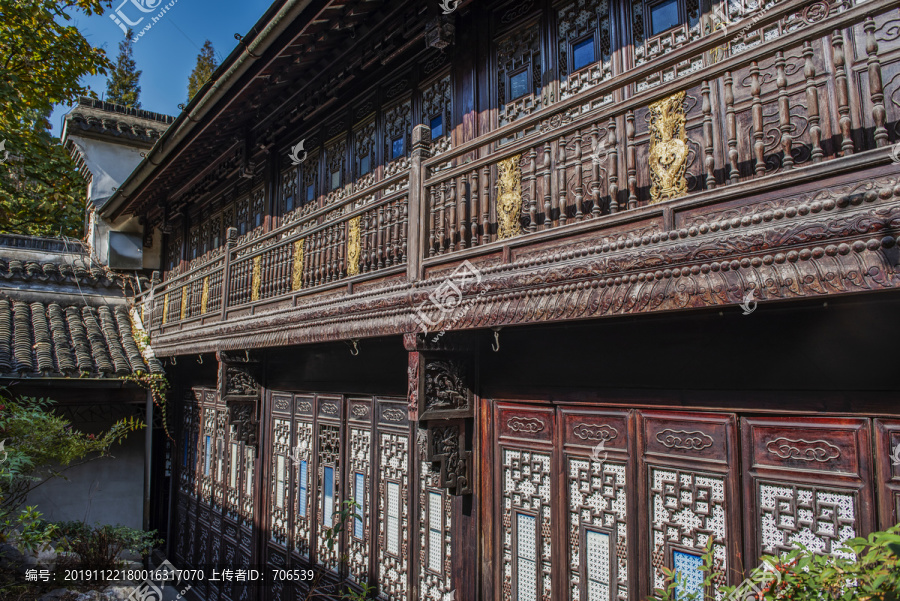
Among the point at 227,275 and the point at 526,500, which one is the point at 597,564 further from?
the point at 227,275

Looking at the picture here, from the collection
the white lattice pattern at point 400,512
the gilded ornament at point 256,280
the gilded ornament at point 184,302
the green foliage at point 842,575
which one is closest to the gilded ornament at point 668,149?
the green foliage at point 842,575

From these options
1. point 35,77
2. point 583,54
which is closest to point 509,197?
point 583,54

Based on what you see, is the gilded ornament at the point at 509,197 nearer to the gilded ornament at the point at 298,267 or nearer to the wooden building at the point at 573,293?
the wooden building at the point at 573,293

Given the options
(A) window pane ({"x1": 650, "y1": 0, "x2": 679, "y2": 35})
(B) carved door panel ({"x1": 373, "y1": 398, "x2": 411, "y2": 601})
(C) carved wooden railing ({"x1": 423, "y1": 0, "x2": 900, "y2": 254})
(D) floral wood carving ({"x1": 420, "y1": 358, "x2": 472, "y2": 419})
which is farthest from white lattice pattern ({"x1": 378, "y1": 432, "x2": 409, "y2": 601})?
(A) window pane ({"x1": 650, "y1": 0, "x2": 679, "y2": 35})

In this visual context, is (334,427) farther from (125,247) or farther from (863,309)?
(125,247)

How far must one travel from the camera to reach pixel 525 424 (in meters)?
4.29

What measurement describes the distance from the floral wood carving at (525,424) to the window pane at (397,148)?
3205 millimetres

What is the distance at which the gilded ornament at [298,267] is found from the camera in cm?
622

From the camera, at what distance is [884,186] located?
2092 mm

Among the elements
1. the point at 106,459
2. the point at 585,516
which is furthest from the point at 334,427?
the point at 106,459

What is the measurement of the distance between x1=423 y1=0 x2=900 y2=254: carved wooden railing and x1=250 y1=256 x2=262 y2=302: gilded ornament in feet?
11.2

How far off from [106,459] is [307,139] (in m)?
7.97

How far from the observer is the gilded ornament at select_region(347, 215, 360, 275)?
17.6ft

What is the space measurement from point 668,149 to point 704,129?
215mm
